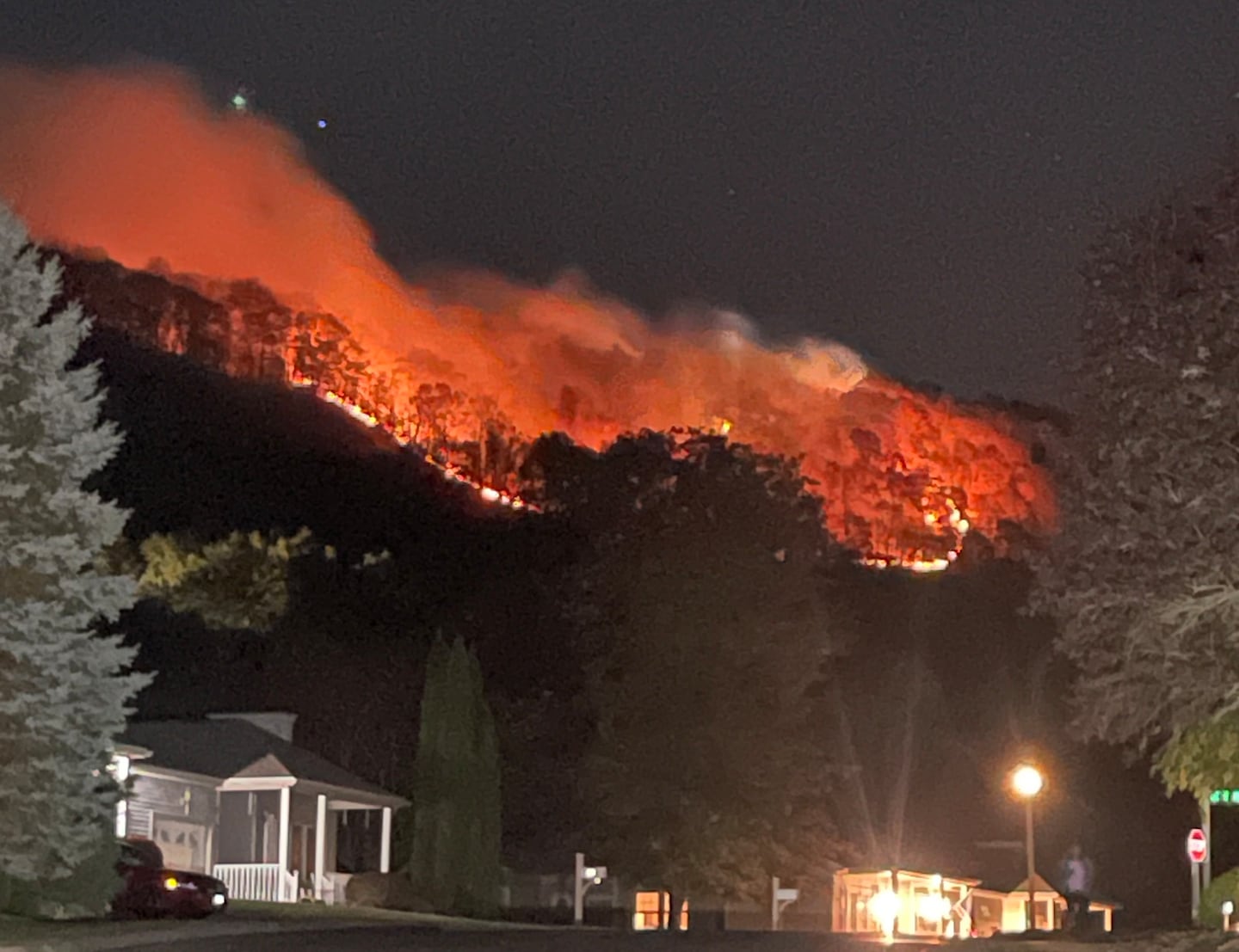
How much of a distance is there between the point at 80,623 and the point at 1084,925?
14.9 meters

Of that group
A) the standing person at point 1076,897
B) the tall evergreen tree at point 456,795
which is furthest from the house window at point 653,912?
the standing person at point 1076,897

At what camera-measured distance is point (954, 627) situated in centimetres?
7419

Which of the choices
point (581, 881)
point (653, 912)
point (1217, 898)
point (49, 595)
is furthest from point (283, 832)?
point (1217, 898)

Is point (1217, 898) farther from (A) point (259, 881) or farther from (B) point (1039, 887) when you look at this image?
(B) point (1039, 887)

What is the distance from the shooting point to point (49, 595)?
22.2m

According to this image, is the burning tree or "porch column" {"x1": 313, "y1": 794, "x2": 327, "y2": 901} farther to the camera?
"porch column" {"x1": 313, "y1": 794, "x2": 327, "y2": 901}

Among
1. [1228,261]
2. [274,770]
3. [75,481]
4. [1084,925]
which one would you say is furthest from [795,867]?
[1228,261]

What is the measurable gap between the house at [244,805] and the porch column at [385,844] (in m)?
0.03

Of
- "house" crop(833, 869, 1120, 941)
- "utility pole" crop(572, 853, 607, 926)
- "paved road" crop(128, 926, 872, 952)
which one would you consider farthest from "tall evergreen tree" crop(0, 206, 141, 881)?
"house" crop(833, 869, 1120, 941)

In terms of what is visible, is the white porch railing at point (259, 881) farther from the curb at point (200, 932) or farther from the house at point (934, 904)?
the house at point (934, 904)

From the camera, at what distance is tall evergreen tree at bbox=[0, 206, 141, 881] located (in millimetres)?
21344

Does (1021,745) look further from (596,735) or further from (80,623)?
(80,623)

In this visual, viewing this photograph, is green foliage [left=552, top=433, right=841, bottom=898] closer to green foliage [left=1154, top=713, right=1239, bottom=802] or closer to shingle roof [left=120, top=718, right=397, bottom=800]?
shingle roof [left=120, top=718, right=397, bottom=800]

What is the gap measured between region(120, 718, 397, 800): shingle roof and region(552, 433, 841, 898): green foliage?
652cm
